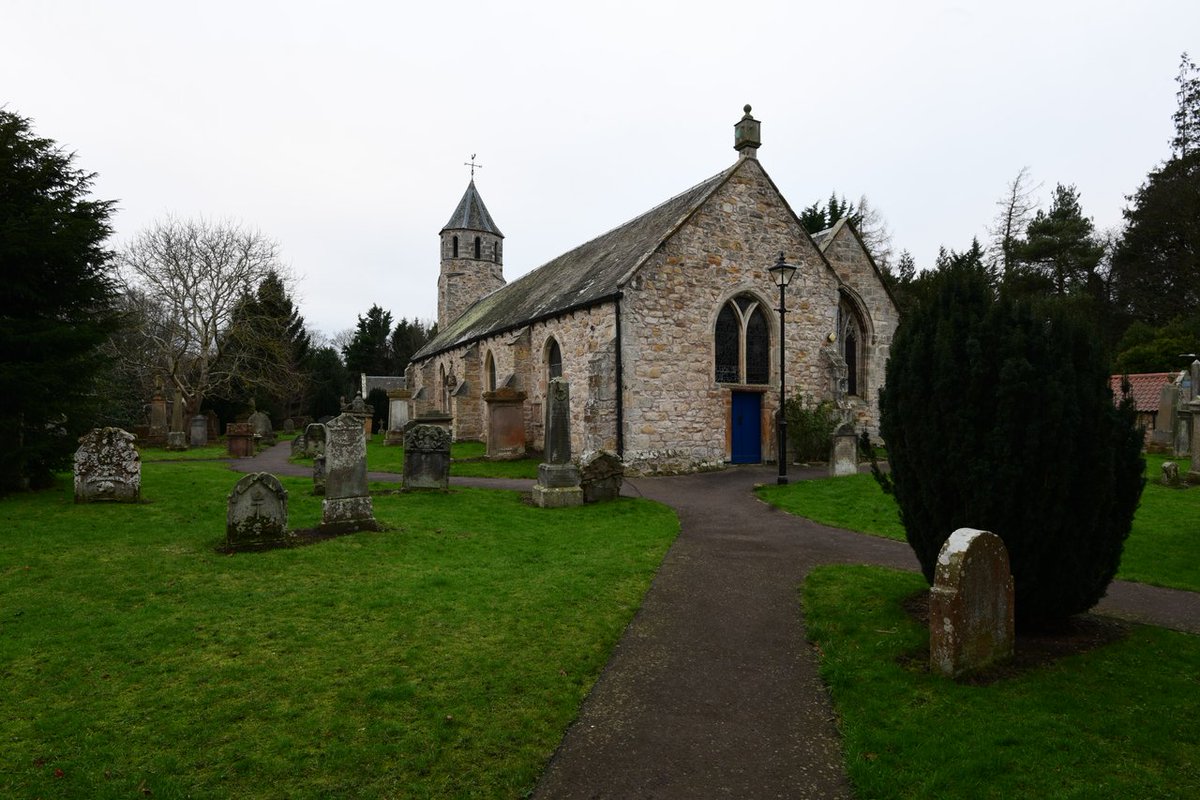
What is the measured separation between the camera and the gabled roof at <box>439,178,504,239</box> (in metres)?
43.4

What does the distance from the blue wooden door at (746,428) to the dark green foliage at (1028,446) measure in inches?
504

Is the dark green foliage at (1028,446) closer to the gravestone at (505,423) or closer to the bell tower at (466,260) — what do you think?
the gravestone at (505,423)

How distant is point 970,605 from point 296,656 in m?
5.21

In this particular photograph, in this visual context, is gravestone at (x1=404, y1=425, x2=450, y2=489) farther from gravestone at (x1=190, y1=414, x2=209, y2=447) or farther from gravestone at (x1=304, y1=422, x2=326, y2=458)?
gravestone at (x1=190, y1=414, x2=209, y2=447)

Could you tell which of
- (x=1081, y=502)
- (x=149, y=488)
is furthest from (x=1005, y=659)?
(x=149, y=488)

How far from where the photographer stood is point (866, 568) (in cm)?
789

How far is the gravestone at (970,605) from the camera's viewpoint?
462cm

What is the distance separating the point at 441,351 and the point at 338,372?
99.6 ft

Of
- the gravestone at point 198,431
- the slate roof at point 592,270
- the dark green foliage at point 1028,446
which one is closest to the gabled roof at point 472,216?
the slate roof at point 592,270

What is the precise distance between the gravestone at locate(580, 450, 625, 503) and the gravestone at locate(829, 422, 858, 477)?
6164 millimetres

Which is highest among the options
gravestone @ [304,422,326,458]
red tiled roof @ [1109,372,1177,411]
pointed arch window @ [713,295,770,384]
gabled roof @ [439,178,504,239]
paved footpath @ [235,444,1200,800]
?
gabled roof @ [439,178,504,239]

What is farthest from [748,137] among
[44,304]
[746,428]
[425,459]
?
[44,304]

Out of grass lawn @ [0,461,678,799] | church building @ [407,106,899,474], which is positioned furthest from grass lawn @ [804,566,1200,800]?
church building @ [407,106,899,474]

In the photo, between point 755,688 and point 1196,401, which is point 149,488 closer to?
point 755,688
